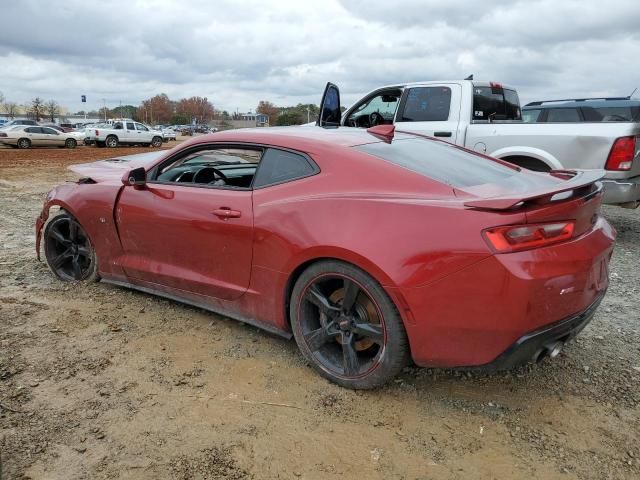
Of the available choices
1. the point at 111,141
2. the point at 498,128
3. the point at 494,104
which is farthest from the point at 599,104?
the point at 111,141

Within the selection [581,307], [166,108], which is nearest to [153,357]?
[581,307]

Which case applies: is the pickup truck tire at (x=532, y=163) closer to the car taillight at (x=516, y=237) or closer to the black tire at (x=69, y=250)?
the car taillight at (x=516, y=237)

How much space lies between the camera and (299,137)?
3055mm

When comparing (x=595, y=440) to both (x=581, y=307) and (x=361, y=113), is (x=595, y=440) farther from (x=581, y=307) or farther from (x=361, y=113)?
(x=361, y=113)

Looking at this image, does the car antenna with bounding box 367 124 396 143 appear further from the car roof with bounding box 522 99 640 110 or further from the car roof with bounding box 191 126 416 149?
the car roof with bounding box 522 99 640 110

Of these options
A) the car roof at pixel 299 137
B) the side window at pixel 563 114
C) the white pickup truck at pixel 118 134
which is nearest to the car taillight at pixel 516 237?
the car roof at pixel 299 137

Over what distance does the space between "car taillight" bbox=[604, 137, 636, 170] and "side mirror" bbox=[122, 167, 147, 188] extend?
4.69 m

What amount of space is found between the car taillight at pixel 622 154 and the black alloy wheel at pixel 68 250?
205 inches

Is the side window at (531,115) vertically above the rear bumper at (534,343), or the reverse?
the side window at (531,115)

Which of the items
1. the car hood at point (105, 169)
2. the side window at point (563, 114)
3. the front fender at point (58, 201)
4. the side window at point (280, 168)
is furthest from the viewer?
the side window at point (563, 114)

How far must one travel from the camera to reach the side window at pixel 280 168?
290cm

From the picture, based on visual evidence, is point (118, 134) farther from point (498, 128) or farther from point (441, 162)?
point (441, 162)

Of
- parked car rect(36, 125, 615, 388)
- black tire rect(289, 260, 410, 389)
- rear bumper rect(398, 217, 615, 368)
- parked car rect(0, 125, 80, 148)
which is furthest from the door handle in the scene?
parked car rect(0, 125, 80, 148)

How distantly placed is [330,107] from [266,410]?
448 cm
